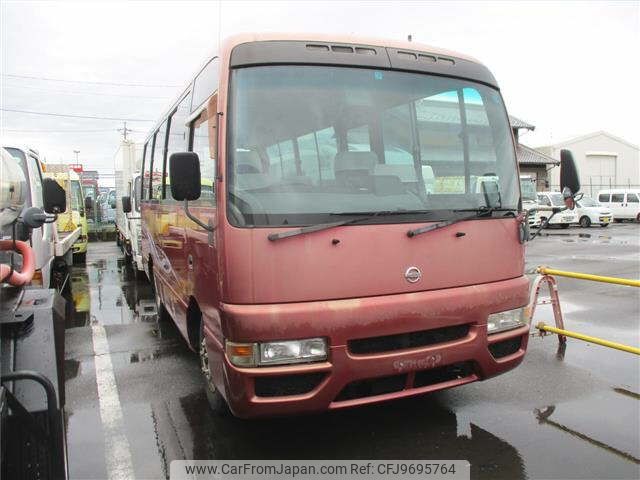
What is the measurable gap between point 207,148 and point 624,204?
33814mm

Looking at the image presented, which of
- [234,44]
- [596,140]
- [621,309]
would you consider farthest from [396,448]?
[596,140]

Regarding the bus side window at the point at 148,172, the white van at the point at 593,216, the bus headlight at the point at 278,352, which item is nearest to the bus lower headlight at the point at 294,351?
the bus headlight at the point at 278,352

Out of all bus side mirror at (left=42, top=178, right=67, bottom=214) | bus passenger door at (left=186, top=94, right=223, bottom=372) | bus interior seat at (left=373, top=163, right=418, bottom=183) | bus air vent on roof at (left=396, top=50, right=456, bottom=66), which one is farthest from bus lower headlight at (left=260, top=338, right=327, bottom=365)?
bus side mirror at (left=42, top=178, right=67, bottom=214)

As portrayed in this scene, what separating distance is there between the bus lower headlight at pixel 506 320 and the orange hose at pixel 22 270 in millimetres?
2734

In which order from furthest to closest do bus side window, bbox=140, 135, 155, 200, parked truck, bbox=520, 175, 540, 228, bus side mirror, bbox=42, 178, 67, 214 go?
bus side window, bbox=140, 135, 155, 200
bus side mirror, bbox=42, 178, 67, 214
parked truck, bbox=520, 175, 540, 228

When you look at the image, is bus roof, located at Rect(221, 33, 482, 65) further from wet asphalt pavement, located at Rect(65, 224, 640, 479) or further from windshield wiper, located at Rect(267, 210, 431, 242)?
wet asphalt pavement, located at Rect(65, 224, 640, 479)

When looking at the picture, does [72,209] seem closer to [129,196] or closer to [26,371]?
[129,196]

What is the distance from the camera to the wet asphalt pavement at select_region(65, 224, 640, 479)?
361 cm

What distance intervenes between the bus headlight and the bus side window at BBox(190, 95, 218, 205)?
3.20 ft

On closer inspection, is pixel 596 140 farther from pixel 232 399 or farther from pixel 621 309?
pixel 232 399

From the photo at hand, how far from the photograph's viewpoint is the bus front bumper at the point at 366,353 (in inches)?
121

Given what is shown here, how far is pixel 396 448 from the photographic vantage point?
3711mm

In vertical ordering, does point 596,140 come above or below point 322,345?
above

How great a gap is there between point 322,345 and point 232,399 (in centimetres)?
66
